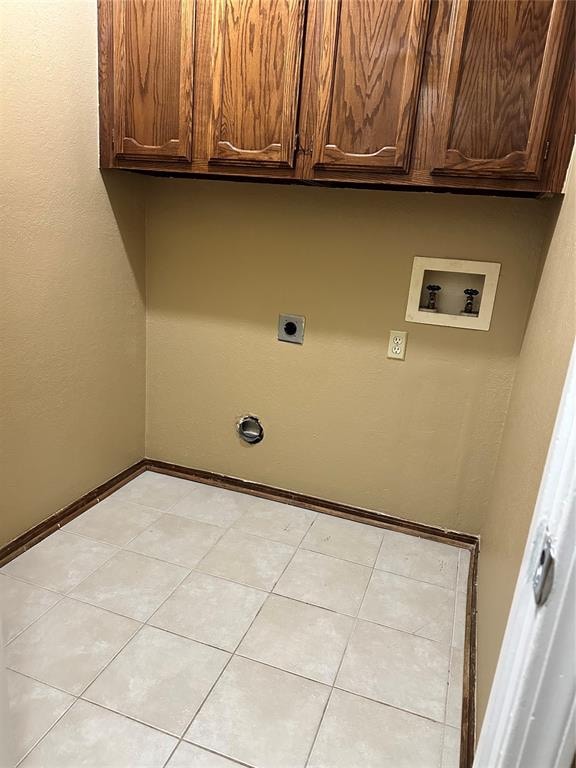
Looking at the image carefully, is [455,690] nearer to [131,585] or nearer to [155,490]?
[131,585]

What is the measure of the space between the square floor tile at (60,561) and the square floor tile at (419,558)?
1077 mm

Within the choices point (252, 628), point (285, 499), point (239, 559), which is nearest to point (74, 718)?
point (252, 628)

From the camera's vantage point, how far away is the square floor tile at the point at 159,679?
1316mm

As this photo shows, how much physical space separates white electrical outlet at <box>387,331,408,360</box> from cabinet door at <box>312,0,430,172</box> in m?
→ 0.68

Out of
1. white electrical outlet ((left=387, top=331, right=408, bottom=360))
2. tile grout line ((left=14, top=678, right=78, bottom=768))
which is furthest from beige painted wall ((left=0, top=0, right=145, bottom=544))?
white electrical outlet ((left=387, top=331, right=408, bottom=360))

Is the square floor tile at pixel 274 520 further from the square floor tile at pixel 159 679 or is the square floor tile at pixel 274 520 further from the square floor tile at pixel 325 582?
the square floor tile at pixel 159 679

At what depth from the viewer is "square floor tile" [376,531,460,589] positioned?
1949mm

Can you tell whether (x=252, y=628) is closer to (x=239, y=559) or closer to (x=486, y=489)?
(x=239, y=559)

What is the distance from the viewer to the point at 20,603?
5.38 feet

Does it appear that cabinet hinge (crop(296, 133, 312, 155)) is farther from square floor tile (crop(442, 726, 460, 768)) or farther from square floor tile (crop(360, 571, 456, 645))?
square floor tile (crop(442, 726, 460, 768))

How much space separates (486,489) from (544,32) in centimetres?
156

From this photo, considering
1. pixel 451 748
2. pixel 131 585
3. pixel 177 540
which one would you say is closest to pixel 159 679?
pixel 131 585

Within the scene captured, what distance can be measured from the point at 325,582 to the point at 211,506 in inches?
27.0

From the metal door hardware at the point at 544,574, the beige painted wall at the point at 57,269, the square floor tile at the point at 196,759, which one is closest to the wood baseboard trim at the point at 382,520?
the beige painted wall at the point at 57,269
